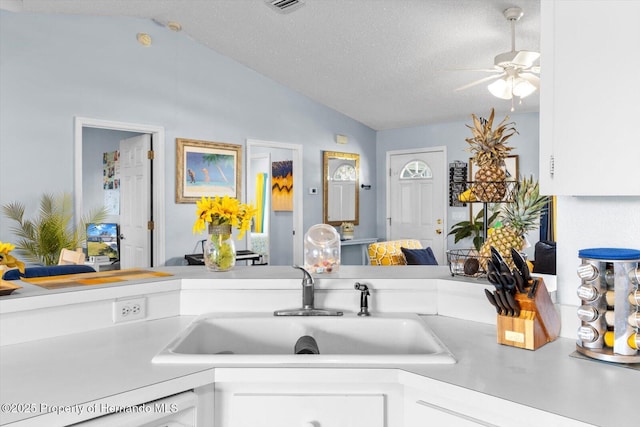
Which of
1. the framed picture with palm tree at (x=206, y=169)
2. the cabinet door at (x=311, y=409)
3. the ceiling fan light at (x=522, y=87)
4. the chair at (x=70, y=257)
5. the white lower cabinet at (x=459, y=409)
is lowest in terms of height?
the cabinet door at (x=311, y=409)

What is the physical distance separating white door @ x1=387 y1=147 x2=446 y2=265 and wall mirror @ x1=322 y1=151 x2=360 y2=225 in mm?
592

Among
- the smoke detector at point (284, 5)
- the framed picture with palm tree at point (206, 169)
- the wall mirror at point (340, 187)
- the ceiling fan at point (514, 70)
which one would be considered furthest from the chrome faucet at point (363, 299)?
the wall mirror at point (340, 187)

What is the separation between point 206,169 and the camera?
5.28 m

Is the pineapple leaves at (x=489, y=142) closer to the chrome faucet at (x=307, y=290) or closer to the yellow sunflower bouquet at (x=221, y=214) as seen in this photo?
the chrome faucet at (x=307, y=290)

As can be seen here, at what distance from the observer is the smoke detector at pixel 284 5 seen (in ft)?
13.3

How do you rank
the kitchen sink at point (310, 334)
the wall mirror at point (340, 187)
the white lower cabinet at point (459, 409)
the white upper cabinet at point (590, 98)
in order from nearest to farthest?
1. the white lower cabinet at point (459, 409)
2. the white upper cabinet at point (590, 98)
3. the kitchen sink at point (310, 334)
4. the wall mirror at point (340, 187)

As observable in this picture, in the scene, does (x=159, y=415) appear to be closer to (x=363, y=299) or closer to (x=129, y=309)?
(x=129, y=309)

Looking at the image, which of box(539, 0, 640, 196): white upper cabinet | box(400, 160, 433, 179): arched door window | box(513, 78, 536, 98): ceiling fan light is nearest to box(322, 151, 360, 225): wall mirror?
box(400, 160, 433, 179): arched door window

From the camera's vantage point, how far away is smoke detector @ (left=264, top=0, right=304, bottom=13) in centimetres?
407

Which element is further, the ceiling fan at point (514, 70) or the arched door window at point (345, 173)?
the arched door window at point (345, 173)

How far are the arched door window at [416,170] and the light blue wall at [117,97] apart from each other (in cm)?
164

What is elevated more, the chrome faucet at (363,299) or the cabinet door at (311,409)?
the chrome faucet at (363,299)

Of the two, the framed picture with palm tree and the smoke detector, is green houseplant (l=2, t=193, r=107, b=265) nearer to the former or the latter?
the framed picture with palm tree

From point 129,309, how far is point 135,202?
3739 mm
